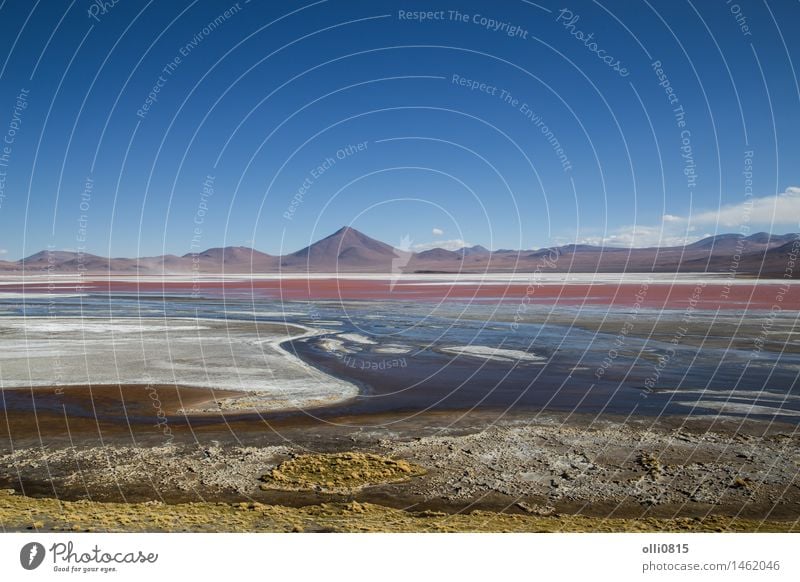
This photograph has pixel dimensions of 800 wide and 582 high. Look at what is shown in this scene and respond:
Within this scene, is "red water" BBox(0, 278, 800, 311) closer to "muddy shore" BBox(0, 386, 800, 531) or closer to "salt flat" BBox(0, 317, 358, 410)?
"salt flat" BBox(0, 317, 358, 410)

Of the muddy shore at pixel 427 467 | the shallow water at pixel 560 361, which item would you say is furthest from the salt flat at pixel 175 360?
the muddy shore at pixel 427 467

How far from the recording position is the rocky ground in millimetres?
8727

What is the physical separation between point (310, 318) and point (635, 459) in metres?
32.1

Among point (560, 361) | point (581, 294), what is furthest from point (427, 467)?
point (581, 294)

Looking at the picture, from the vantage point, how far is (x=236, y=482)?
33.2 ft

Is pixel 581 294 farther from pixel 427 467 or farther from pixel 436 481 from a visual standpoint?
pixel 436 481

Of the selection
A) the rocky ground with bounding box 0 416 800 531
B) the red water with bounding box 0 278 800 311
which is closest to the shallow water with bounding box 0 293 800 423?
the rocky ground with bounding box 0 416 800 531

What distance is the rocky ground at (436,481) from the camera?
8727 millimetres

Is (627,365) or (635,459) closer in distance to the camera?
(635,459)

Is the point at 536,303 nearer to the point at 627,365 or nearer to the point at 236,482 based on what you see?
the point at 627,365

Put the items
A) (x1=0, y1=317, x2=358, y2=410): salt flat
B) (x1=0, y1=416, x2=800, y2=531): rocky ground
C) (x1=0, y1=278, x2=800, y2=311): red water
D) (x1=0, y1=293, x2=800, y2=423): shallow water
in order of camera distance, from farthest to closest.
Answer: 1. (x1=0, y1=278, x2=800, y2=311): red water
2. (x1=0, y1=317, x2=358, y2=410): salt flat
3. (x1=0, y1=293, x2=800, y2=423): shallow water
4. (x1=0, y1=416, x2=800, y2=531): rocky ground

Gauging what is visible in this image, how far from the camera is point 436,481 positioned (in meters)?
10.2

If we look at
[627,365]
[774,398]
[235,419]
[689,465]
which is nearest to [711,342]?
[627,365]

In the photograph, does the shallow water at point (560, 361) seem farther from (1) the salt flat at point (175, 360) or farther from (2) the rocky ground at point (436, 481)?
(2) the rocky ground at point (436, 481)
